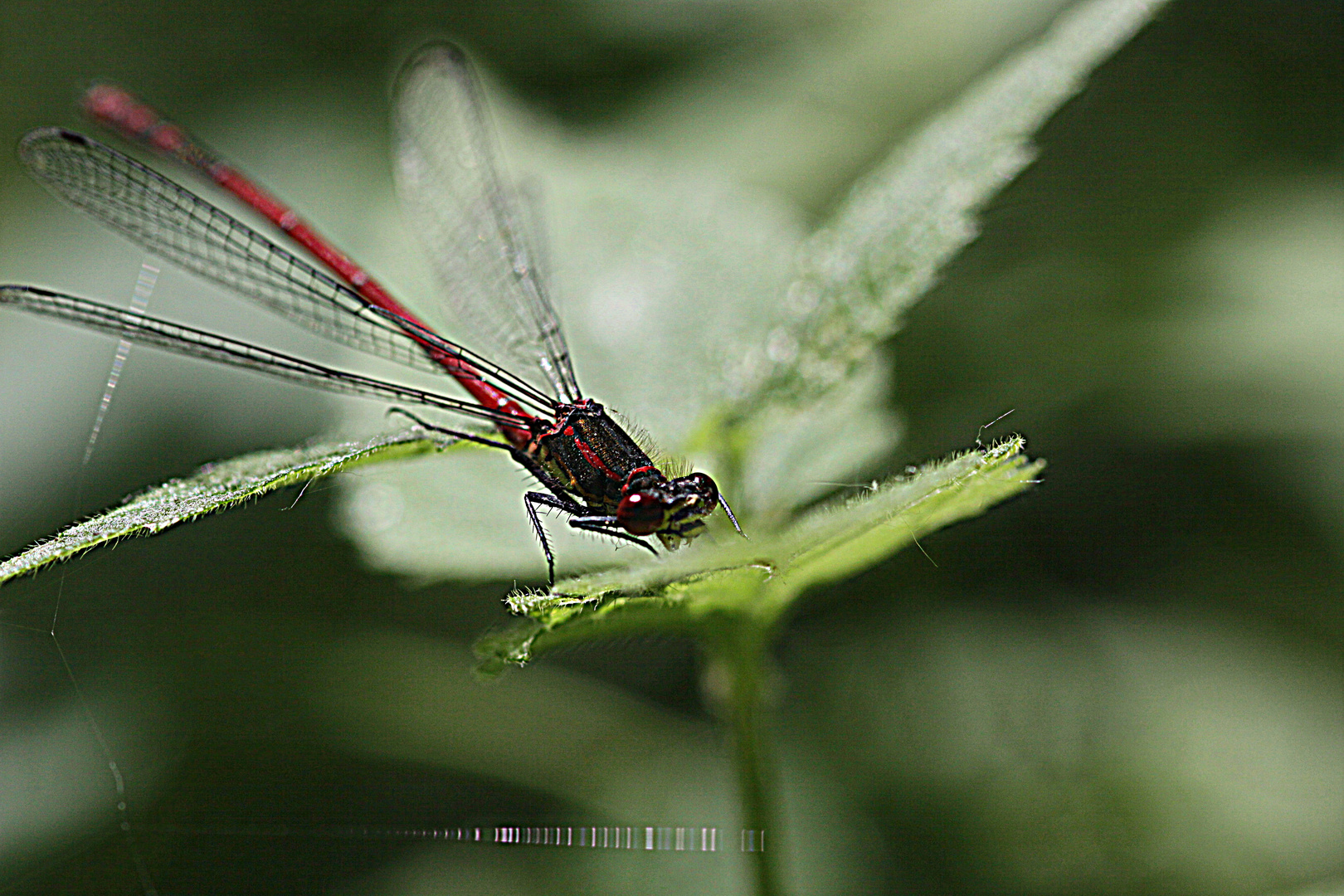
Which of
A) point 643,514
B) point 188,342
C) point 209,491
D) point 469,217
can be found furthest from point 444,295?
point 209,491

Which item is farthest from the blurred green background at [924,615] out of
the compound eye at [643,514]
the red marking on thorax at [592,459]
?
the compound eye at [643,514]

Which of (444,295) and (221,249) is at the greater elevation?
(221,249)

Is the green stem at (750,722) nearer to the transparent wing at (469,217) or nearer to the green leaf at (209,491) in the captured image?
the green leaf at (209,491)

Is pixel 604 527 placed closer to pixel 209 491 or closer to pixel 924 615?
pixel 209 491

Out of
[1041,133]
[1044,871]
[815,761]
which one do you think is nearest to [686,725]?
[815,761]

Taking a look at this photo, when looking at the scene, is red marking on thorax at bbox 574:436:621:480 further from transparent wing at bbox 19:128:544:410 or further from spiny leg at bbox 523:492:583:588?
transparent wing at bbox 19:128:544:410

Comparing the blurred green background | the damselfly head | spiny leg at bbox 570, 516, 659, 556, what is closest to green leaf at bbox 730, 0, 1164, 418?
the damselfly head
